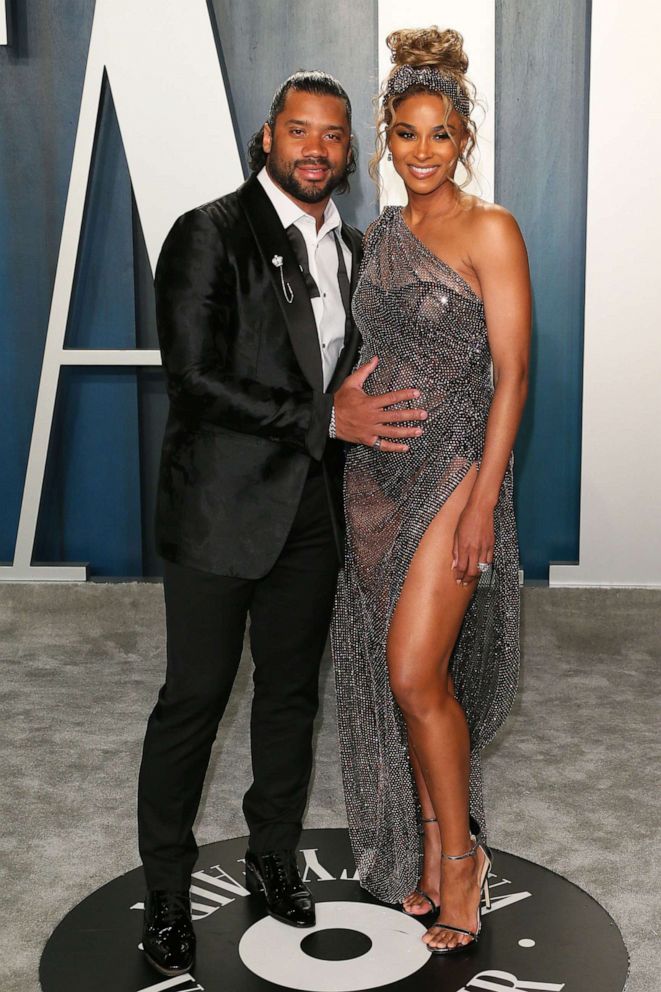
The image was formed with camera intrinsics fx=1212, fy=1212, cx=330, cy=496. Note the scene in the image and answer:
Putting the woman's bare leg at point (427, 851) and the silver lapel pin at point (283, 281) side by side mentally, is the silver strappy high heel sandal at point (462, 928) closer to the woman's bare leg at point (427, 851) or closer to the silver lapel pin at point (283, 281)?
the woman's bare leg at point (427, 851)

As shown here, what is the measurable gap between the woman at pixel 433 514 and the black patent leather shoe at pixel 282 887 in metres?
0.16

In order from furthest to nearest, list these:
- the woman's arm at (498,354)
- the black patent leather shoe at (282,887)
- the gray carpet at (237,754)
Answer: the gray carpet at (237,754)
the black patent leather shoe at (282,887)
the woman's arm at (498,354)

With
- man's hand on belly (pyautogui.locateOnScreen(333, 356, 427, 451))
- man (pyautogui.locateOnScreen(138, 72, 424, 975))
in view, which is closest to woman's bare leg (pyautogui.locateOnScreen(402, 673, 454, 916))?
man (pyautogui.locateOnScreen(138, 72, 424, 975))

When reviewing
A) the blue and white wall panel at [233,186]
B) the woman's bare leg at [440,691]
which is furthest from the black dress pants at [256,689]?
the blue and white wall panel at [233,186]

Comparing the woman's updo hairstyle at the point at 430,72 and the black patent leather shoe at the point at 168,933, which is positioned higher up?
the woman's updo hairstyle at the point at 430,72

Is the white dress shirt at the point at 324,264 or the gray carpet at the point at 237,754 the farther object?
the gray carpet at the point at 237,754

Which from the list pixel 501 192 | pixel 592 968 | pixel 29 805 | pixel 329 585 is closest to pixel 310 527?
pixel 329 585

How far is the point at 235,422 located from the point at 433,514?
45 cm

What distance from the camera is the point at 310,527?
262 cm

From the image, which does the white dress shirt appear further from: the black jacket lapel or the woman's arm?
the woman's arm

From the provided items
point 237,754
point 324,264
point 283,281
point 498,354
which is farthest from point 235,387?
point 237,754

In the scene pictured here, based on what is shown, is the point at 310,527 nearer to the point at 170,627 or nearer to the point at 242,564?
the point at 242,564

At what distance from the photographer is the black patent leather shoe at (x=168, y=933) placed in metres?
2.46

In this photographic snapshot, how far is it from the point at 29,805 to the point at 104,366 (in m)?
2.11
